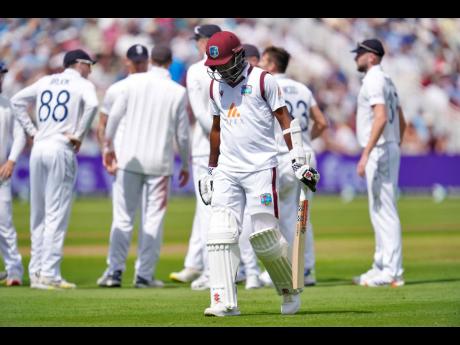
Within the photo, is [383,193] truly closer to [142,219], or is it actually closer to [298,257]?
[142,219]

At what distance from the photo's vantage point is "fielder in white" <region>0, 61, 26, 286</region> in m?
11.4

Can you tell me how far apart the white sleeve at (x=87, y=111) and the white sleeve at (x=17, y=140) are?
85 centimetres

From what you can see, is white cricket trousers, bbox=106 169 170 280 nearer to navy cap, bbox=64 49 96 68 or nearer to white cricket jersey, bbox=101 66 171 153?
white cricket jersey, bbox=101 66 171 153

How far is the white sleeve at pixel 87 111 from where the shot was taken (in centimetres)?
1090

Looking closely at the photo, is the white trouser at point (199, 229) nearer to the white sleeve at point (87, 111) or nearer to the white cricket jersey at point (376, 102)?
the white sleeve at point (87, 111)

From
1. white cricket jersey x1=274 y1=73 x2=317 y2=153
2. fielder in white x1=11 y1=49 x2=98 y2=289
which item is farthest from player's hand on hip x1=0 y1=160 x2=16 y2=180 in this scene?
white cricket jersey x1=274 y1=73 x2=317 y2=153

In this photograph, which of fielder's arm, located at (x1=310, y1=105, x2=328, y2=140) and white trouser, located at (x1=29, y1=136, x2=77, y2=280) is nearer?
white trouser, located at (x1=29, y1=136, x2=77, y2=280)

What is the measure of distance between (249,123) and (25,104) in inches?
154

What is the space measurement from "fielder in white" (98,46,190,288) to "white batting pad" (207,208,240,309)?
3315mm

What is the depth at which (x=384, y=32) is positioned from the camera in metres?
31.5

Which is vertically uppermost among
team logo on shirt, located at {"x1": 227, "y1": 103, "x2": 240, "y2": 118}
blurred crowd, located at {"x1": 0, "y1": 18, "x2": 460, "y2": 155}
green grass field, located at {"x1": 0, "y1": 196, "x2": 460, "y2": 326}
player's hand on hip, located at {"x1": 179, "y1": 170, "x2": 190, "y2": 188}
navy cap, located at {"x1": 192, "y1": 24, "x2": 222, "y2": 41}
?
blurred crowd, located at {"x1": 0, "y1": 18, "x2": 460, "y2": 155}

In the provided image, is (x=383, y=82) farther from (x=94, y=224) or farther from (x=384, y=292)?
(x=94, y=224)

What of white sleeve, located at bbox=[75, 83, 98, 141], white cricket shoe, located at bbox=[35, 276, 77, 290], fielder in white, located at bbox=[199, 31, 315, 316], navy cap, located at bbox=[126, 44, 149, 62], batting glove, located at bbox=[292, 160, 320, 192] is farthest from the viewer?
navy cap, located at bbox=[126, 44, 149, 62]
